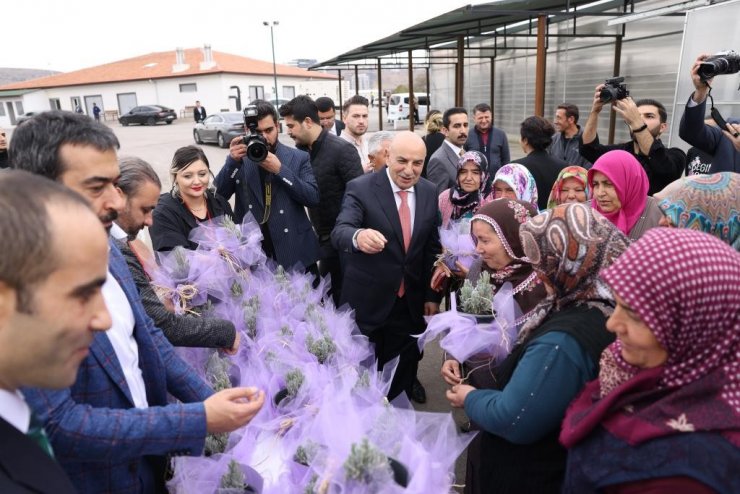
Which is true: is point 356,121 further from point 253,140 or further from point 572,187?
point 572,187

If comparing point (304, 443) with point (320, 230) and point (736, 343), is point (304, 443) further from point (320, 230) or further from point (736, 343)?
point (320, 230)

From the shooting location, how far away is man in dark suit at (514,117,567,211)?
155 inches

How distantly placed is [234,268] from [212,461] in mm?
1083

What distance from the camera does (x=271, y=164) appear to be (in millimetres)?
3158

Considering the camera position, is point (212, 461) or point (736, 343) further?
point (212, 461)

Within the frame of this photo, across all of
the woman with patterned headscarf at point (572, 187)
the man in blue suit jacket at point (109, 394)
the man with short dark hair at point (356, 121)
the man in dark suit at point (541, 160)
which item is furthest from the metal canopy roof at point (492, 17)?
the man in blue suit jacket at point (109, 394)

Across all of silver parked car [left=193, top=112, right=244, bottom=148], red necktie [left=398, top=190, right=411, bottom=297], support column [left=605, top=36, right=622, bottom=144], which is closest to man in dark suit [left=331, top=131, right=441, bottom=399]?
red necktie [left=398, top=190, right=411, bottom=297]

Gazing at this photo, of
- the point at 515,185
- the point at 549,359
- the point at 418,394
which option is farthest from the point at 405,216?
the point at 549,359

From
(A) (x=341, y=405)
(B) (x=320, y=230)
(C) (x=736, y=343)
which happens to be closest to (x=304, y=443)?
(A) (x=341, y=405)

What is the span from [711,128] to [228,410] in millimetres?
3685

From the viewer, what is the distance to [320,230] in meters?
4.15

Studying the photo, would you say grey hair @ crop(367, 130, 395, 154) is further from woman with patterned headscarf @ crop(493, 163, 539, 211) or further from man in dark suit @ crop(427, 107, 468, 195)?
woman with patterned headscarf @ crop(493, 163, 539, 211)

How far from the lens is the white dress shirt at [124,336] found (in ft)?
4.15

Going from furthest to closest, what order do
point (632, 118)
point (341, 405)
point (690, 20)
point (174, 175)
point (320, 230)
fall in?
point (690, 20)
point (320, 230)
point (632, 118)
point (174, 175)
point (341, 405)
